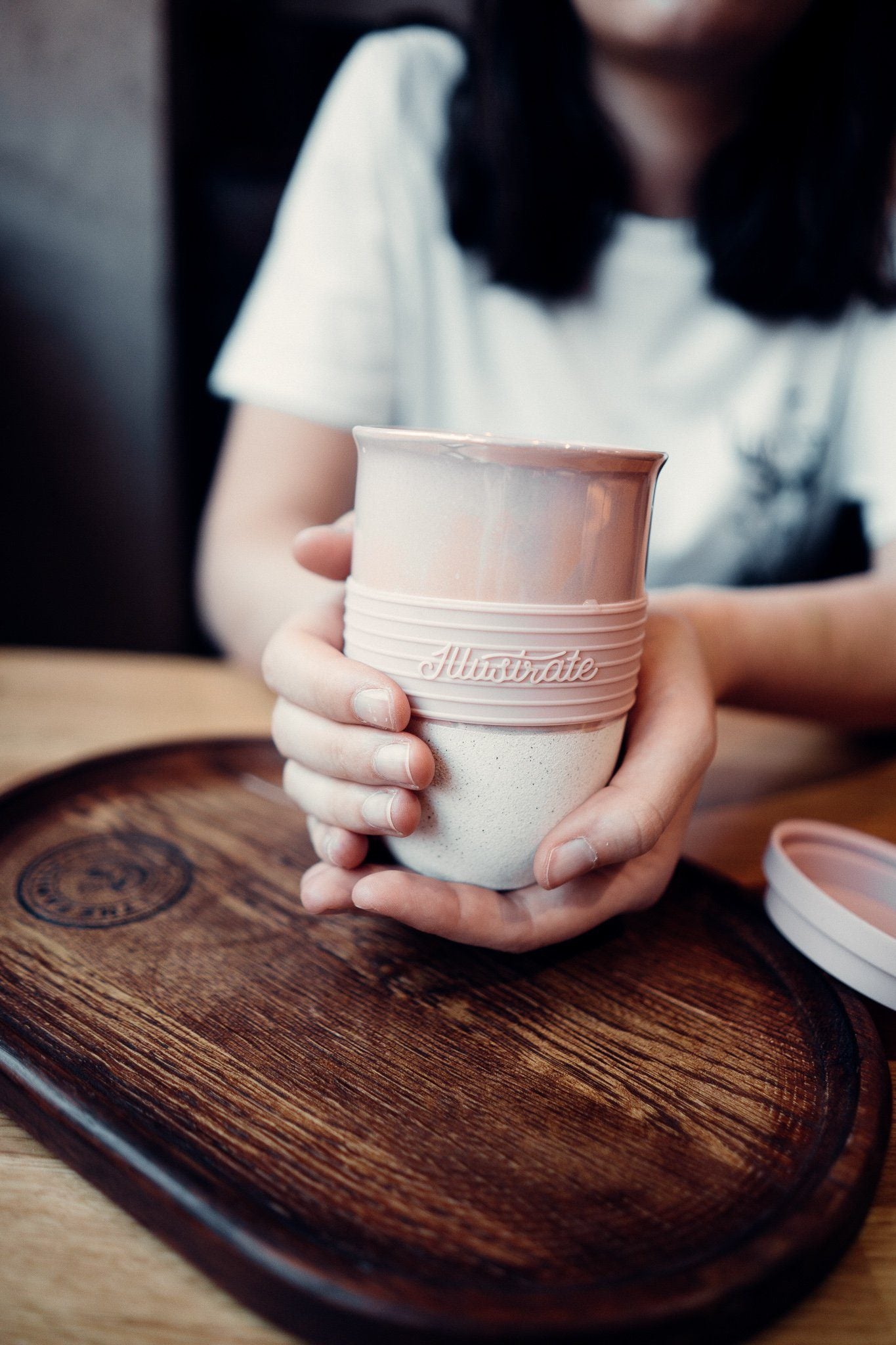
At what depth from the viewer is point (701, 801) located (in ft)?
2.45

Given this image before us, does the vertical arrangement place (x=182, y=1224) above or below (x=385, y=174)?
below

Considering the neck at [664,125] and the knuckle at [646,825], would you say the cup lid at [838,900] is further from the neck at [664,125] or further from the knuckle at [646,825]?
the neck at [664,125]

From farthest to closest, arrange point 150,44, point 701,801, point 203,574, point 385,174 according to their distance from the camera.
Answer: point 150,44, point 385,174, point 203,574, point 701,801

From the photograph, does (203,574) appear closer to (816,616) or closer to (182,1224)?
(816,616)

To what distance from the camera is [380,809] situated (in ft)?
1.43

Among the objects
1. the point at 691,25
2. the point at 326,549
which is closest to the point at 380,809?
the point at 326,549

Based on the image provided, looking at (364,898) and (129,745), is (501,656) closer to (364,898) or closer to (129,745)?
(364,898)

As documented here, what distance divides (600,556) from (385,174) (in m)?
0.89

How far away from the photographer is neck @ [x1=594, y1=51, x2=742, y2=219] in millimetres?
982

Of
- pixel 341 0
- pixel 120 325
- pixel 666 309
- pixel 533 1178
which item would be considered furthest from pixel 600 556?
pixel 341 0

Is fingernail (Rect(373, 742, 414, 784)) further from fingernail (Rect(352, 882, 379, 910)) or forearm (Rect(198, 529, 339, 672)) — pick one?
forearm (Rect(198, 529, 339, 672))

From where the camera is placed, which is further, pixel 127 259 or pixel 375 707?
pixel 127 259

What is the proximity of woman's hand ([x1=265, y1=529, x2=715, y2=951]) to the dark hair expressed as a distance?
2.16ft

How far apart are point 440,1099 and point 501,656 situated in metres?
0.19
